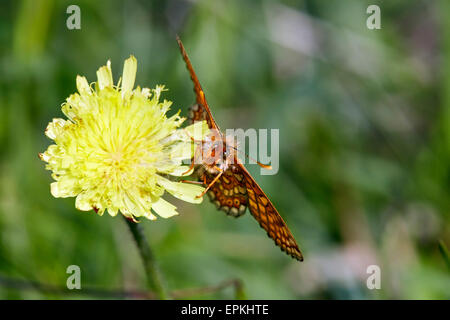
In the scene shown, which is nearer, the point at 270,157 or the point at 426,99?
the point at 270,157

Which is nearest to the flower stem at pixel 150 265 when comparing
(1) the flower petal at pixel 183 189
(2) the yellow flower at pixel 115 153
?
(2) the yellow flower at pixel 115 153

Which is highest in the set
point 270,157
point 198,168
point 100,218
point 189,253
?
point 270,157

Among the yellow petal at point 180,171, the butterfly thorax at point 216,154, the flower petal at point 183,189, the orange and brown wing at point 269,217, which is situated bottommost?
the orange and brown wing at point 269,217

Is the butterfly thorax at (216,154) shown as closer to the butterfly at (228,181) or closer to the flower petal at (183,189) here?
the butterfly at (228,181)

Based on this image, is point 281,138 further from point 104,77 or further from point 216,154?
point 104,77

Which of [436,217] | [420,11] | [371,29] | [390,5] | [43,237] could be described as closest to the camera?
[43,237]

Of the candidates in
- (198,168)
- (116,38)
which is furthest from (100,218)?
(116,38)

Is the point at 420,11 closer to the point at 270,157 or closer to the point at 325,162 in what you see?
the point at 325,162
